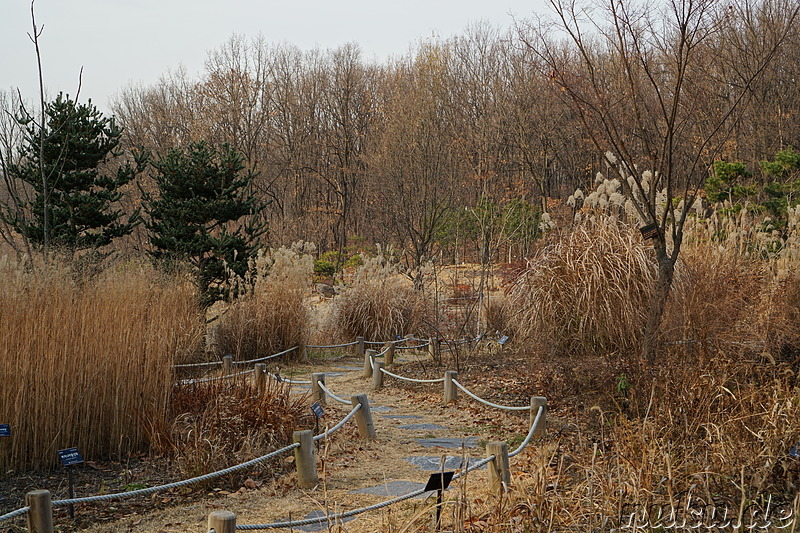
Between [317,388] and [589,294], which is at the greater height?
[589,294]

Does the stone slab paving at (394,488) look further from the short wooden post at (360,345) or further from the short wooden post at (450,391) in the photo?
the short wooden post at (360,345)

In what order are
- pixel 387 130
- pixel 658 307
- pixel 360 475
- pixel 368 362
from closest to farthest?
pixel 360 475 < pixel 658 307 < pixel 368 362 < pixel 387 130

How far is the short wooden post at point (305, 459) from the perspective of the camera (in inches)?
188

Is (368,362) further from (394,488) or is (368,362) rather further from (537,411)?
(394,488)

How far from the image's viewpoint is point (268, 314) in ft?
36.3

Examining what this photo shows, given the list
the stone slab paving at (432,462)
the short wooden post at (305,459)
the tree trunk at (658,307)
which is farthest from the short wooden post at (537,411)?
the short wooden post at (305,459)

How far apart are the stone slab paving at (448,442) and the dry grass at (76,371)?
2101 mm

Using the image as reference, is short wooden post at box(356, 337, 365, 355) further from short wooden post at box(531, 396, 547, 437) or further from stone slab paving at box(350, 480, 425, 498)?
stone slab paving at box(350, 480, 425, 498)

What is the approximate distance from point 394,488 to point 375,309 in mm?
7605

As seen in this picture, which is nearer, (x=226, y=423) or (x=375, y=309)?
(x=226, y=423)

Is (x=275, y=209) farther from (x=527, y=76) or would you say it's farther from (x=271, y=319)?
(x=271, y=319)

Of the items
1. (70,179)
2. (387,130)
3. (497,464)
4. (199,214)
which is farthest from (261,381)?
(387,130)

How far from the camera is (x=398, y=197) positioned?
1738 centimetres

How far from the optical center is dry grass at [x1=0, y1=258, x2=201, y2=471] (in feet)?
16.5
